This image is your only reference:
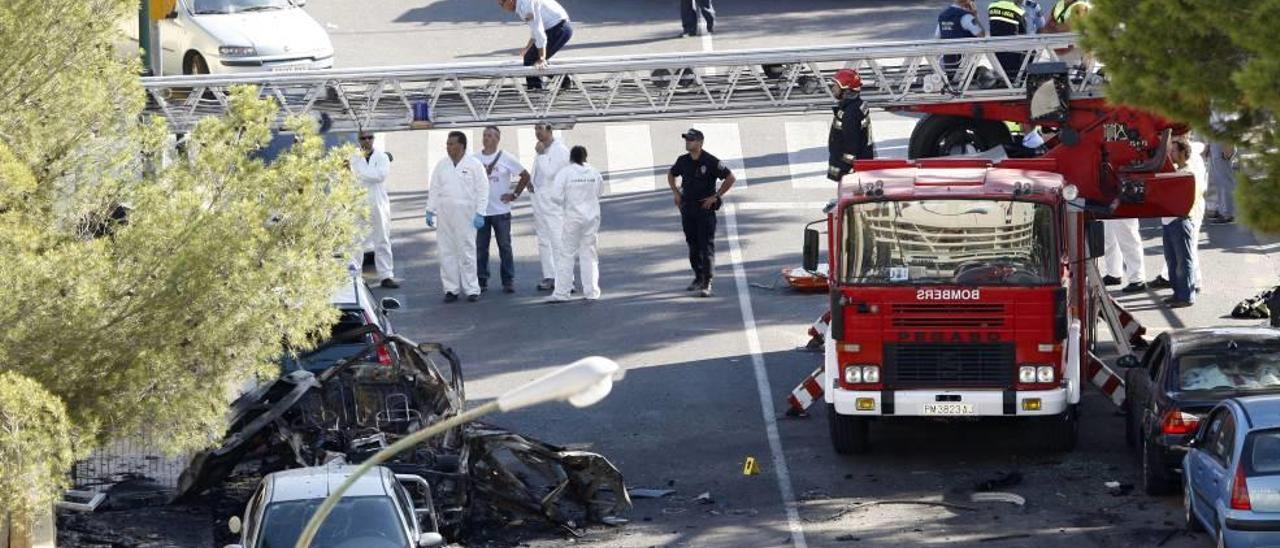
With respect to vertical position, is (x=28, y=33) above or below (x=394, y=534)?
above

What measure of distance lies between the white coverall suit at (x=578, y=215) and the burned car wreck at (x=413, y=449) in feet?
19.5

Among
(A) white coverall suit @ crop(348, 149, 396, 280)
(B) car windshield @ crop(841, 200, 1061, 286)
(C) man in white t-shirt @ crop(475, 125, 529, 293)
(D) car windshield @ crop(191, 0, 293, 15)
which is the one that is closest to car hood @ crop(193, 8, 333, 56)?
(D) car windshield @ crop(191, 0, 293, 15)

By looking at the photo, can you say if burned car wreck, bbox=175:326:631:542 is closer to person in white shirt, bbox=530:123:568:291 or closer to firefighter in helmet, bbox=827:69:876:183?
firefighter in helmet, bbox=827:69:876:183

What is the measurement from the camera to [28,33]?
13.8 meters

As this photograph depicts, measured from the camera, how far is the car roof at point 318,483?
15164 millimetres

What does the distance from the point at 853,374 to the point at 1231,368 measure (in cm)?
301

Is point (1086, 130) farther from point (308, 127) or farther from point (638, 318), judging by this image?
point (308, 127)

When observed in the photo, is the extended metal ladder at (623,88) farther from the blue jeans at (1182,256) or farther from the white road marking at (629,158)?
the white road marking at (629,158)

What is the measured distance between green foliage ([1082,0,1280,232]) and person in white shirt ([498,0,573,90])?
756cm

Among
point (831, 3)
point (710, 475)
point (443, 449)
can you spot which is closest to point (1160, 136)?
point (710, 475)

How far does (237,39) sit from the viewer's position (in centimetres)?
2875

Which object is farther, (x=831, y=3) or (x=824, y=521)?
(x=831, y=3)

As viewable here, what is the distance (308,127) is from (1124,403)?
8.45 meters

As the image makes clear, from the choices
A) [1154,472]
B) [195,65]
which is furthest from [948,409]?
[195,65]
